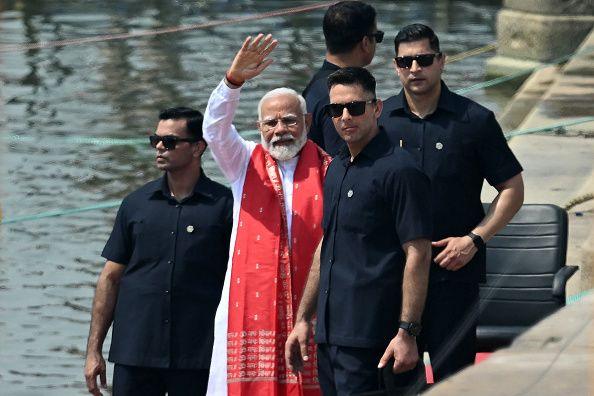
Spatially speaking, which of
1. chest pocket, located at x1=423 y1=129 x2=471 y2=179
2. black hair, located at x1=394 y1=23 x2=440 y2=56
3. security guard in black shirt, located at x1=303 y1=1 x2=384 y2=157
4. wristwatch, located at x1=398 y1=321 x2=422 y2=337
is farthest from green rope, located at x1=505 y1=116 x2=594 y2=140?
wristwatch, located at x1=398 y1=321 x2=422 y2=337

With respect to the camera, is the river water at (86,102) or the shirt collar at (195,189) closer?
the shirt collar at (195,189)

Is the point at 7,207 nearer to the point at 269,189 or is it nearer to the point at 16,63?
the point at 269,189

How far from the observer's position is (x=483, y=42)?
21.8 meters

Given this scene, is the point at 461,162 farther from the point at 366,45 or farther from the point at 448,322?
the point at 366,45

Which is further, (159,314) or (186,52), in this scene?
(186,52)

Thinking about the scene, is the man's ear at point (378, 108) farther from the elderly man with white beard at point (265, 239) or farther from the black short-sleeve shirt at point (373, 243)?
the elderly man with white beard at point (265, 239)

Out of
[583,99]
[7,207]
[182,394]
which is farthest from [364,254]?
[583,99]

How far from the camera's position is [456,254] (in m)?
5.74

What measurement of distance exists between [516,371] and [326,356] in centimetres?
271

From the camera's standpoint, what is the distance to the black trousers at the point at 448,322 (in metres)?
5.74

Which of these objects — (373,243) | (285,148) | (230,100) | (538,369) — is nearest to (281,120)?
(285,148)

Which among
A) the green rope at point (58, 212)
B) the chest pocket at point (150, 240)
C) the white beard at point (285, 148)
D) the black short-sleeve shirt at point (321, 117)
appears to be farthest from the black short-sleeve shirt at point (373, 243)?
the green rope at point (58, 212)

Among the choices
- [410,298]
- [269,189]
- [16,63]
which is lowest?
[410,298]

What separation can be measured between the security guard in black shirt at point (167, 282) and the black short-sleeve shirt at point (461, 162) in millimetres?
831
